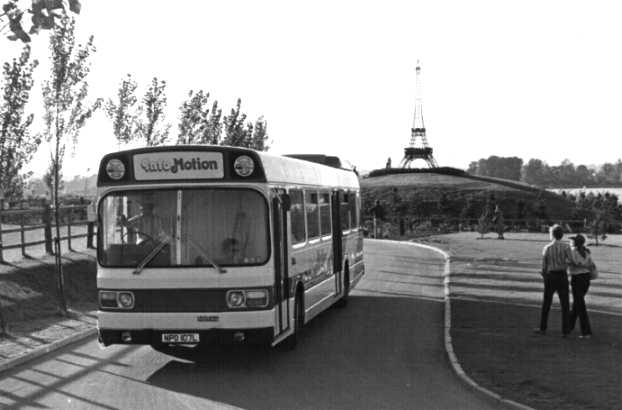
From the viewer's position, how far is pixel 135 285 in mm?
12086

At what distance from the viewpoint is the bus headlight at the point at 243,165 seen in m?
12.2

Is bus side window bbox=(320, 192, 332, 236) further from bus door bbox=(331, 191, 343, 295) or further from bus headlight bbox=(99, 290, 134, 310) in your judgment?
bus headlight bbox=(99, 290, 134, 310)

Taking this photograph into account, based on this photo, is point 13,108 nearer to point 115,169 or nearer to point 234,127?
point 115,169

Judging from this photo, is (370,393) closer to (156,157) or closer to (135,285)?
(135,285)

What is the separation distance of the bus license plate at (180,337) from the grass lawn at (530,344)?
3527mm

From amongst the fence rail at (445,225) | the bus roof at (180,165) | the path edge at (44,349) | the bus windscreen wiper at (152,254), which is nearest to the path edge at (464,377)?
the bus roof at (180,165)

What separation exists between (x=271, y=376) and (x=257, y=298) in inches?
40.7

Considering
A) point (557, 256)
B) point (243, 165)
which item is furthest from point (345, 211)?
point (243, 165)

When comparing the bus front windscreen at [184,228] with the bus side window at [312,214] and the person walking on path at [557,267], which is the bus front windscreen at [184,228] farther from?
the person walking on path at [557,267]

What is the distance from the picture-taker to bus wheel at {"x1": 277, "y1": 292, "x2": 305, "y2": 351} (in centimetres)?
Result: 1412

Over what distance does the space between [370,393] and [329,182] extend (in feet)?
25.5

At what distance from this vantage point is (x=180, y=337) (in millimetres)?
12070

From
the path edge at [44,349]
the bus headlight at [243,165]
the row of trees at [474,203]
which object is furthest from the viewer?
the row of trees at [474,203]

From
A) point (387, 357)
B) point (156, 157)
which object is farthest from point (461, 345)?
point (156, 157)
